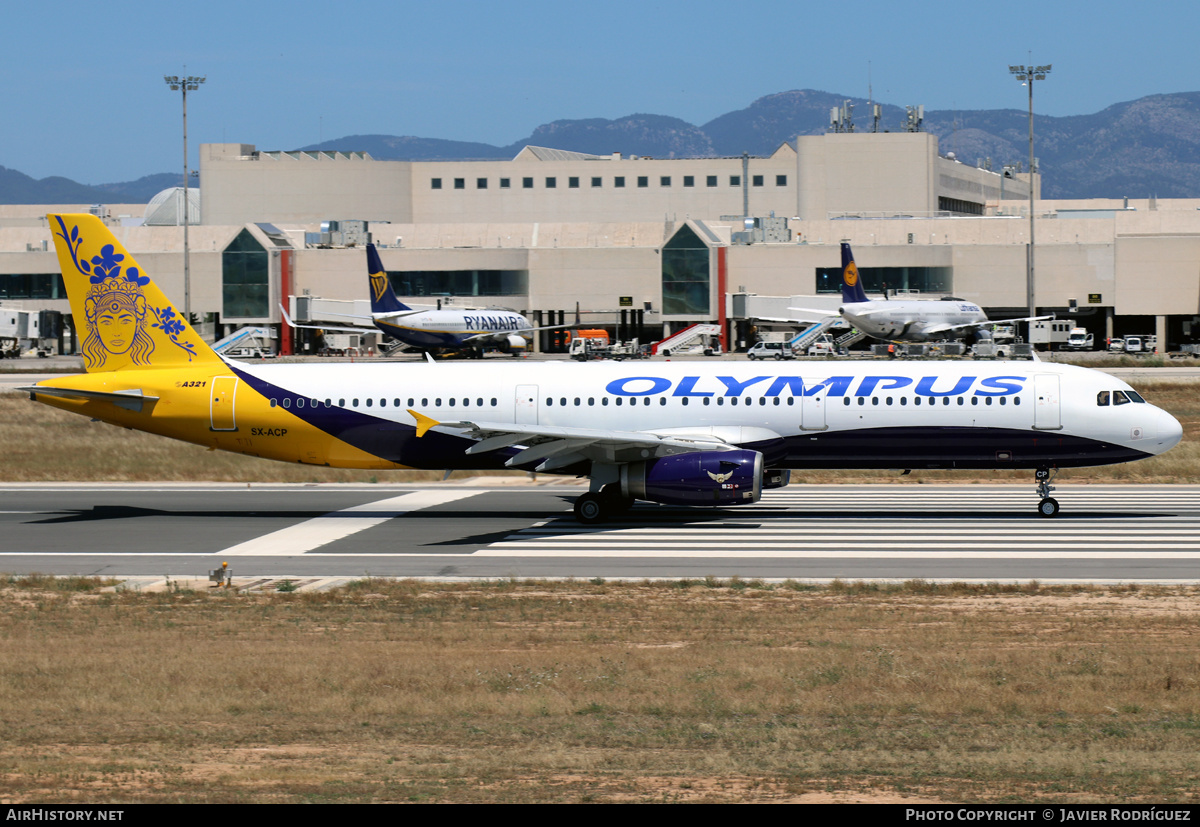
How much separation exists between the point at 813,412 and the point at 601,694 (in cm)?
1894

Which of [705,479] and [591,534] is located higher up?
[705,479]

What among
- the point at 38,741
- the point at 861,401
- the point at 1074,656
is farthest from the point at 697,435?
the point at 38,741

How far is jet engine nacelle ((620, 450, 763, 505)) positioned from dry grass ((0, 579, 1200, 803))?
6790 millimetres

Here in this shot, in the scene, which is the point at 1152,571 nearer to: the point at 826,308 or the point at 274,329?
the point at 826,308

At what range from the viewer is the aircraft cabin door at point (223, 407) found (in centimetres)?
3553

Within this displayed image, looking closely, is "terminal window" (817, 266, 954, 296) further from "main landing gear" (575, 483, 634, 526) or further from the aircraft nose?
"main landing gear" (575, 483, 634, 526)

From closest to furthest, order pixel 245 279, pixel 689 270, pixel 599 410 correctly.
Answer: pixel 599 410, pixel 689 270, pixel 245 279

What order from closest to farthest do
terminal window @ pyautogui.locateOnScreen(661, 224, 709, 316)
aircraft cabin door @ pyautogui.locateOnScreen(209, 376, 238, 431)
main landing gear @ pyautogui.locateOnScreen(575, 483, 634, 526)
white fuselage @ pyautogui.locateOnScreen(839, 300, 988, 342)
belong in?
main landing gear @ pyautogui.locateOnScreen(575, 483, 634, 526) < aircraft cabin door @ pyautogui.locateOnScreen(209, 376, 238, 431) < white fuselage @ pyautogui.locateOnScreen(839, 300, 988, 342) < terminal window @ pyautogui.locateOnScreen(661, 224, 709, 316)

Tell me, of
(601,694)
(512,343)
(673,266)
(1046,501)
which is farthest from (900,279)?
(601,694)

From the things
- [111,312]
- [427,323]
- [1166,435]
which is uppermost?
[427,323]

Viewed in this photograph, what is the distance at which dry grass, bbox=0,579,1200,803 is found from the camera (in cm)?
1199

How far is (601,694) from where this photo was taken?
639 inches

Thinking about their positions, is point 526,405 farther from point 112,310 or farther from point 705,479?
point 112,310

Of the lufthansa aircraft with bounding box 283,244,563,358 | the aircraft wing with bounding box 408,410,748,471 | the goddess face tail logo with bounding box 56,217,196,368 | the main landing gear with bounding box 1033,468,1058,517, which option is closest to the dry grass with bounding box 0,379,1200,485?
the main landing gear with bounding box 1033,468,1058,517
